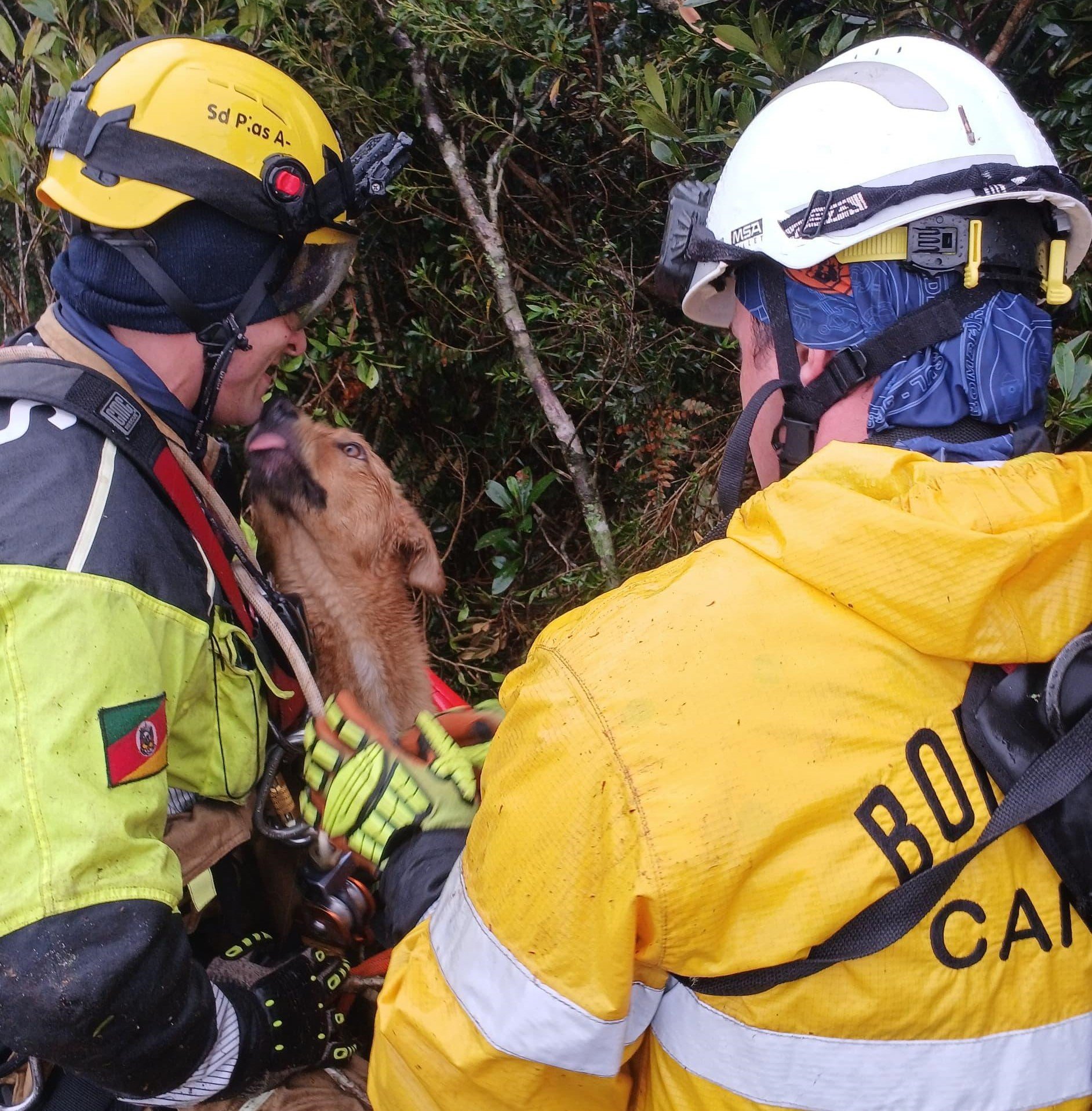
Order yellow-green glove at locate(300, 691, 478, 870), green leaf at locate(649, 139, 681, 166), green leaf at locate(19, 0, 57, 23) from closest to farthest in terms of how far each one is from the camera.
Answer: yellow-green glove at locate(300, 691, 478, 870)
green leaf at locate(649, 139, 681, 166)
green leaf at locate(19, 0, 57, 23)

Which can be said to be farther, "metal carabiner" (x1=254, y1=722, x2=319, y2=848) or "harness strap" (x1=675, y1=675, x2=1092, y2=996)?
"metal carabiner" (x1=254, y1=722, x2=319, y2=848)

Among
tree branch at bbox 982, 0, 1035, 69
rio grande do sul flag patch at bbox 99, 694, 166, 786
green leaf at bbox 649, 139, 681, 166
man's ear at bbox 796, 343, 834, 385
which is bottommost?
rio grande do sul flag patch at bbox 99, 694, 166, 786

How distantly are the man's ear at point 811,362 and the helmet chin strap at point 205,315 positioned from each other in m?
1.58

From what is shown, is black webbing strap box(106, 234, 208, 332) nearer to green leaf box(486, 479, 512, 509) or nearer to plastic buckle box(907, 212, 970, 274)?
plastic buckle box(907, 212, 970, 274)

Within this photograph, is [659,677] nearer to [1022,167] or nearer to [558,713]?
[558,713]

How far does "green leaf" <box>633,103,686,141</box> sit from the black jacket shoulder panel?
2.17 meters

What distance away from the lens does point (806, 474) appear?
4.36 feet

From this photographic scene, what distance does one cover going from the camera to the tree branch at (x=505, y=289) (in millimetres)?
3951

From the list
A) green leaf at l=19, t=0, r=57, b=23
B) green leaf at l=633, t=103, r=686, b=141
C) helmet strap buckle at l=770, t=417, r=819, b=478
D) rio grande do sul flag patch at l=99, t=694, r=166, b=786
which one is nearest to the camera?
rio grande do sul flag patch at l=99, t=694, r=166, b=786

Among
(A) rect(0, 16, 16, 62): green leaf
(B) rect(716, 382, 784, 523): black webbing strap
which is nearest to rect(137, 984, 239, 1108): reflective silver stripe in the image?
(B) rect(716, 382, 784, 523): black webbing strap

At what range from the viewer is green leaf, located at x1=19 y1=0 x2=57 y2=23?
11.3 feet

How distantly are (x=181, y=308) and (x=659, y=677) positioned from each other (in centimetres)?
183

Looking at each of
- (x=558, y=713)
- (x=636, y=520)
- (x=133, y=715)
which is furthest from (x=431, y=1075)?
(x=636, y=520)

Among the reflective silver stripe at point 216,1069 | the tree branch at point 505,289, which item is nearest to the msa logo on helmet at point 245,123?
the tree branch at point 505,289
